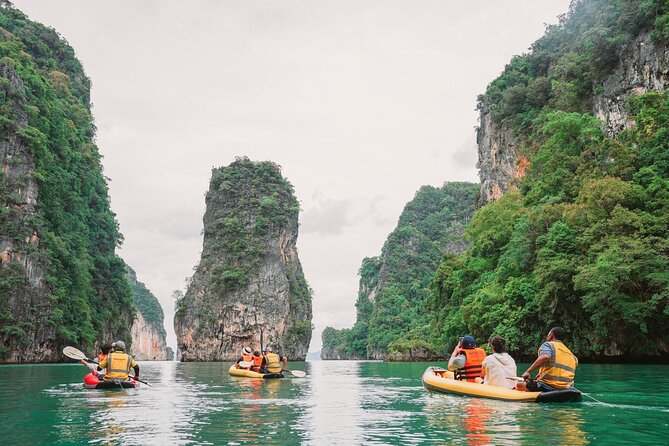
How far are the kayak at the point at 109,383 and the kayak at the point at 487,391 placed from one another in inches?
273

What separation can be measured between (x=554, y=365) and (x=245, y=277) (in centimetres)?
7046

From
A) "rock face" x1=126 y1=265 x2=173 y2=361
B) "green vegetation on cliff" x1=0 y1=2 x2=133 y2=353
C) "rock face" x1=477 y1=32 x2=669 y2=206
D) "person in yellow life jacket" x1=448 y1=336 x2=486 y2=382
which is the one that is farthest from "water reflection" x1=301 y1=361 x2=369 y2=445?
"rock face" x1=126 y1=265 x2=173 y2=361

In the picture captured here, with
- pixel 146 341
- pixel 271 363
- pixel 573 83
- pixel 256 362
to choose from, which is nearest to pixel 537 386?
pixel 271 363

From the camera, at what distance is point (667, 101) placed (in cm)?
2745

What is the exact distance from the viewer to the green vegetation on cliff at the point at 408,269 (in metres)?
90.9

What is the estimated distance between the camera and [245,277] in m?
79.3

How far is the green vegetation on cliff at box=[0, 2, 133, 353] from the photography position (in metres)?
44.4

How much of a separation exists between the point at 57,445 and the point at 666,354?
24.9 meters

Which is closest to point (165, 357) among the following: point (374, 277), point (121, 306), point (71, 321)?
point (374, 277)

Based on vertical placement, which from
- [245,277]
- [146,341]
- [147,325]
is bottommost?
[146,341]

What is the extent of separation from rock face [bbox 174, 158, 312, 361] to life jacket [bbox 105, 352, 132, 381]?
61.5 m

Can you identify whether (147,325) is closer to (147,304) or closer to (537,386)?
(147,304)

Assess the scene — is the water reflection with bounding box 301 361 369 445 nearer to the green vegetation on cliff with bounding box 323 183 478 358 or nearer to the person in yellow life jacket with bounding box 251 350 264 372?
the person in yellow life jacket with bounding box 251 350 264 372

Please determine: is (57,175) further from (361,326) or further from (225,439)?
(361,326)
